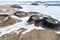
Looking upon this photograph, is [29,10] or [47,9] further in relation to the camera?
[47,9]

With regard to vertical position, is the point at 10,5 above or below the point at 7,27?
above

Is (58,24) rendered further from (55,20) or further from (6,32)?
(6,32)

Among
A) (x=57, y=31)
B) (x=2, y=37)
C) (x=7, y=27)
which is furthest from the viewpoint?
(x=7, y=27)

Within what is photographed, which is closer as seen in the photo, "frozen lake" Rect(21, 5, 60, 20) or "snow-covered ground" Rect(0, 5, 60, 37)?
"snow-covered ground" Rect(0, 5, 60, 37)

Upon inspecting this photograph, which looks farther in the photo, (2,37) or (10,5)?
(10,5)

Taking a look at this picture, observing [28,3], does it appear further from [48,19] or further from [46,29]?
[46,29]

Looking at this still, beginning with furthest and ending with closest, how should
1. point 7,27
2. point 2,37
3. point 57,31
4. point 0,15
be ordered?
point 0,15
point 7,27
point 57,31
point 2,37

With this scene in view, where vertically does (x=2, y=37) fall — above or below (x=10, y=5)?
below

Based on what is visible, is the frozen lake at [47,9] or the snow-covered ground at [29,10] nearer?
the snow-covered ground at [29,10]

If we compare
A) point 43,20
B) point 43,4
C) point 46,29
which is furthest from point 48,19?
point 43,4

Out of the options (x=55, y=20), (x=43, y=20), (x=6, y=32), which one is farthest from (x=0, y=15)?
(x=55, y=20)
